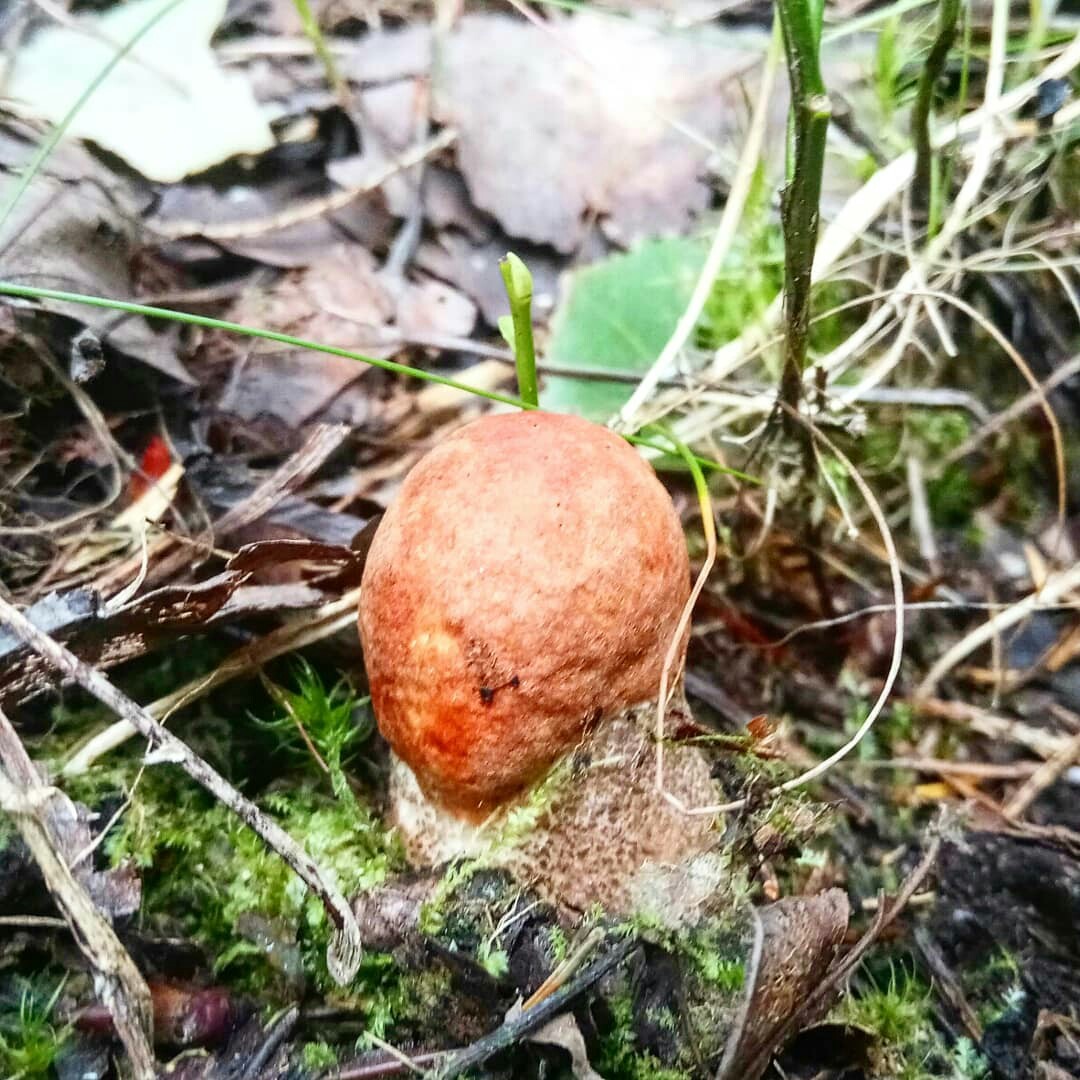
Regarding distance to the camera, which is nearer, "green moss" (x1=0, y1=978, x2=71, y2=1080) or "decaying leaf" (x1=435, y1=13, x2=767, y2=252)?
"green moss" (x1=0, y1=978, x2=71, y2=1080)

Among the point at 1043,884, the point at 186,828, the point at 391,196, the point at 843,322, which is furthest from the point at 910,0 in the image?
the point at 186,828

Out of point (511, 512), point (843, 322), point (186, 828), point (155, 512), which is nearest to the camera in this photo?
point (511, 512)

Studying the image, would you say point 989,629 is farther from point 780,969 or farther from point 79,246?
point 79,246

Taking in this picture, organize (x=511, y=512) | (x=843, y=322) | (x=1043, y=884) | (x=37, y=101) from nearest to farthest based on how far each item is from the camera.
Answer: (x=511, y=512) < (x=1043, y=884) < (x=37, y=101) < (x=843, y=322)

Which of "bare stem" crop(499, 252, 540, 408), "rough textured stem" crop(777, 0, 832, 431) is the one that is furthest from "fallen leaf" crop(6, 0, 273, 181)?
"rough textured stem" crop(777, 0, 832, 431)

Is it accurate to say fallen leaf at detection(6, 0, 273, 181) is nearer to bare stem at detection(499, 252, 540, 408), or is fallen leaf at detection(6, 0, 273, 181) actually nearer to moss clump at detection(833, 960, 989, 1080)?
bare stem at detection(499, 252, 540, 408)

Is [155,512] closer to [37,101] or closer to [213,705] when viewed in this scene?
[213,705]

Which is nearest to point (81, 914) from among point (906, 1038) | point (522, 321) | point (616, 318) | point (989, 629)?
point (522, 321)
